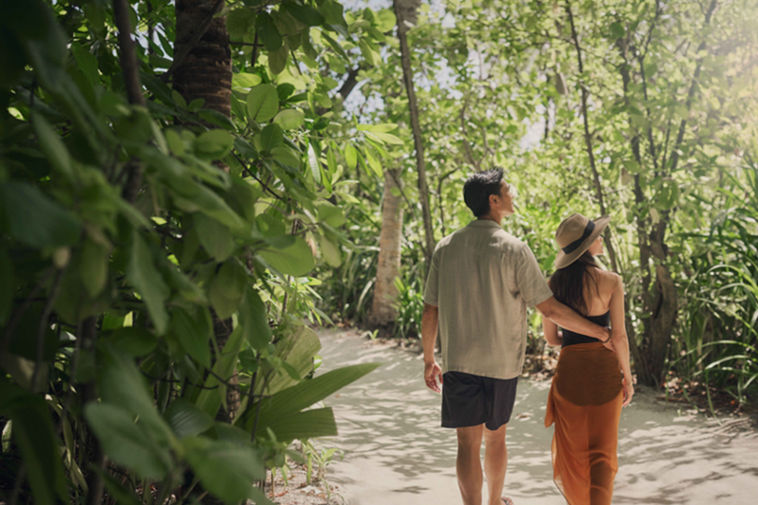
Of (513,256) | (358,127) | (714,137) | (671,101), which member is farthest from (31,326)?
(714,137)

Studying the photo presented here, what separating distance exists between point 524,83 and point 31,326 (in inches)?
238

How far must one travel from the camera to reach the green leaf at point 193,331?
867 mm

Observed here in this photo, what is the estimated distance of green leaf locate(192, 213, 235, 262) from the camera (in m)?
0.78

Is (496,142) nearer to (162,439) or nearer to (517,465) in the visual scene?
(517,465)

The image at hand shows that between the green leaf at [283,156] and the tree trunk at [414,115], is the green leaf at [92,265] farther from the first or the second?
the tree trunk at [414,115]

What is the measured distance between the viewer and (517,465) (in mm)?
4133

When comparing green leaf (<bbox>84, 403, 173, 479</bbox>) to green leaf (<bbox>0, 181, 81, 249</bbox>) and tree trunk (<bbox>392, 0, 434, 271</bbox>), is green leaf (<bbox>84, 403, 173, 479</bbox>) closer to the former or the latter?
green leaf (<bbox>0, 181, 81, 249</bbox>)

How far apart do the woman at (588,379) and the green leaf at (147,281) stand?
8.47 feet

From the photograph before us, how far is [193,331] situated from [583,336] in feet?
8.26

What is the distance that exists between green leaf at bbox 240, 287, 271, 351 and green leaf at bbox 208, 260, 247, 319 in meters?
0.06

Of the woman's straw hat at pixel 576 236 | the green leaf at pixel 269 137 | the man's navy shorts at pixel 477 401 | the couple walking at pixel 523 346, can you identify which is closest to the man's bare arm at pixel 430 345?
the couple walking at pixel 523 346

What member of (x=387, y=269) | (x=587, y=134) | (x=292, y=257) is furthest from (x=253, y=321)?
(x=387, y=269)

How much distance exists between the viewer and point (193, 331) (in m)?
0.88

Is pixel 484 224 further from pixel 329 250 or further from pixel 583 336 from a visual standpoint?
pixel 329 250
